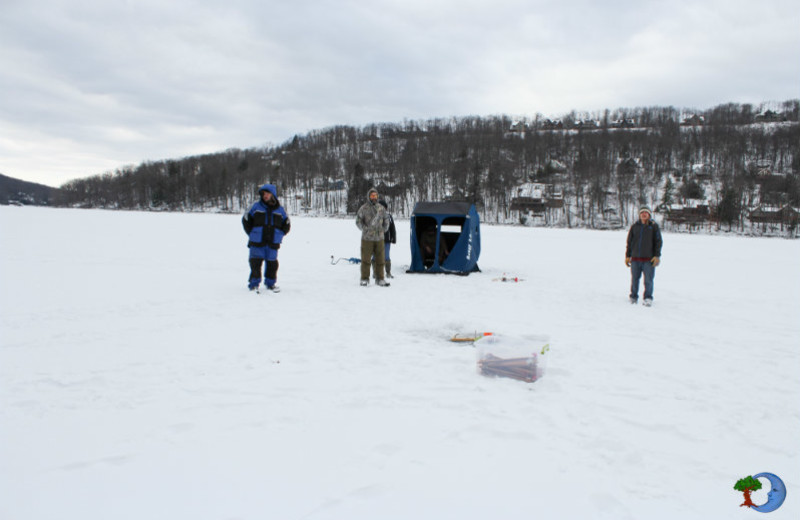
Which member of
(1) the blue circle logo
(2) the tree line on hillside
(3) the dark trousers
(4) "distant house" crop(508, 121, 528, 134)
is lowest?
(1) the blue circle logo

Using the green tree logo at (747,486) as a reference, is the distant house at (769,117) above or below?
above

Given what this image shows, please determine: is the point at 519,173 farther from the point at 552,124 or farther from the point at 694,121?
the point at 694,121

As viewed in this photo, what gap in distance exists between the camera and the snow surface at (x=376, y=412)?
229 centimetres

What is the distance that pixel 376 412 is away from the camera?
10.5 ft

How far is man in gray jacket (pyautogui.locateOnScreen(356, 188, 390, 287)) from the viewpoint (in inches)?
343

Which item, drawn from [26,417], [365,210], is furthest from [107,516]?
[365,210]

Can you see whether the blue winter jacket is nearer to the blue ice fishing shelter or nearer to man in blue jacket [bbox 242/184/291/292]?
man in blue jacket [bbox 242/184/291/292]

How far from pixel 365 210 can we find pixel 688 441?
6732 millimetres

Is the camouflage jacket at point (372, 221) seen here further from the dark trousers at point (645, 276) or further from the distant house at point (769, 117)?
the distant house at point (769, 117)

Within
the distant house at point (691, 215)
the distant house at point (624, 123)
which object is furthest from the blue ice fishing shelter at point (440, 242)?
the distant house at point (624, 123)

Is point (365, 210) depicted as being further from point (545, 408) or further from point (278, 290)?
point (545, 408)

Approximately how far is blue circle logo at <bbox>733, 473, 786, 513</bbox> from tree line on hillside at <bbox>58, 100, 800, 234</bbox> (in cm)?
6355

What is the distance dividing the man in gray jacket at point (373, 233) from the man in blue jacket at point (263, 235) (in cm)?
154

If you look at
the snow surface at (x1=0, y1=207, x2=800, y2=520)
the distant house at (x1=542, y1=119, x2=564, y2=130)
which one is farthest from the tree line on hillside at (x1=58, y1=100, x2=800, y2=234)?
the snow surface at (x1=0, y1=207, x2=800, y2=520)
